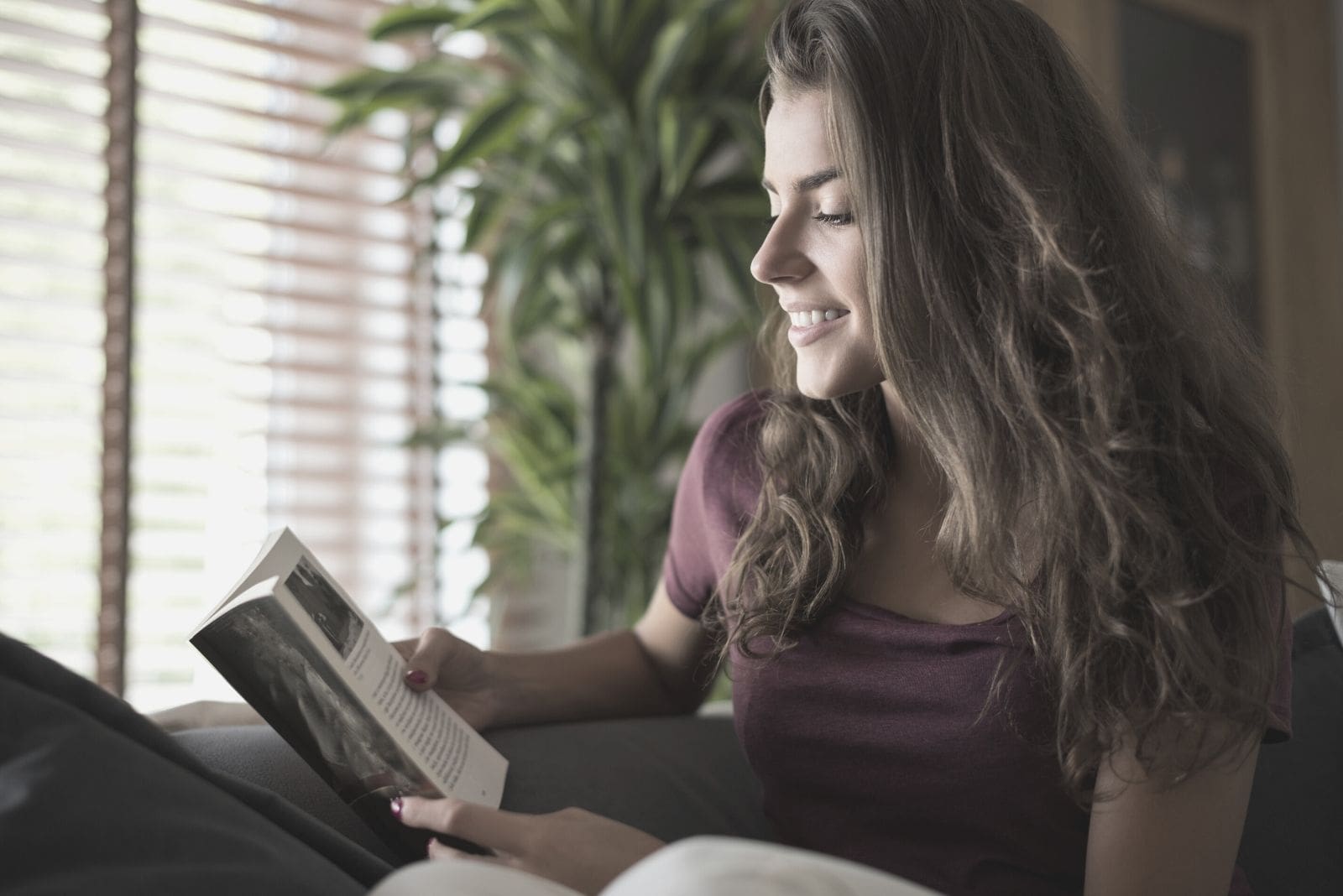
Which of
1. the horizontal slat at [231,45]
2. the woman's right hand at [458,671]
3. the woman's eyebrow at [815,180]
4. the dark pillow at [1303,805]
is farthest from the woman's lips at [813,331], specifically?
the horizontal slat at [231,45]

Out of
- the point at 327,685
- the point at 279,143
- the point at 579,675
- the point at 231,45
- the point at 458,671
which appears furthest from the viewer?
the point at 279,143

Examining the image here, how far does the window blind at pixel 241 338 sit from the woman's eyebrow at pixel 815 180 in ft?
3.55

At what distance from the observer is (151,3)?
76.5 inches

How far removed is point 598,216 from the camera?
1845 mm

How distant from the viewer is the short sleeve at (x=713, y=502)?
3.66 ft

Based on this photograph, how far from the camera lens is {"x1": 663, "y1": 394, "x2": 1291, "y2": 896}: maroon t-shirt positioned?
90cm

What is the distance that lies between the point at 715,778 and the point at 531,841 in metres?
0.35

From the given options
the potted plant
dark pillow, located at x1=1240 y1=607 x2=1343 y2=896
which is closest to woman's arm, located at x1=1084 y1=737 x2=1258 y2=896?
dark pillow, located at x1=1240 y1=607 x2=1343 y2=896

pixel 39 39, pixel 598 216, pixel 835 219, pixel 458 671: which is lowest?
pixel 458 671

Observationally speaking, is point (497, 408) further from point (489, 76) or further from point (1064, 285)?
point (1064, 285)

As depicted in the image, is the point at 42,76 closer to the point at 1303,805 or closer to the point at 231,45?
the point at 231,45

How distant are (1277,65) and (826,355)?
3.14 meters

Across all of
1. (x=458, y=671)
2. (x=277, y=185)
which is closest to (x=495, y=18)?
(x=277, y=185)

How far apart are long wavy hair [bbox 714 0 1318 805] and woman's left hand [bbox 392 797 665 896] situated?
12.8 inches
